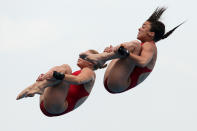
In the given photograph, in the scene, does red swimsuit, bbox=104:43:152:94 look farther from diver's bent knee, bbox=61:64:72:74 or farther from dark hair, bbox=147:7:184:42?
diver's bent knee, bbox=61:64:72:74

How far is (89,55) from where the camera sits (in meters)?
7.03

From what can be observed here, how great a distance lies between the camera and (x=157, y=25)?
7.30 meters

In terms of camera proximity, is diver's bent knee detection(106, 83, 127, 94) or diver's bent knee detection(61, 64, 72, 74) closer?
diver's bent knee detection(61, 64, 72, 74)

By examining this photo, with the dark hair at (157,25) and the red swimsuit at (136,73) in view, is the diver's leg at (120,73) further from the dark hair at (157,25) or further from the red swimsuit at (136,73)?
the dark hair at (157,25)

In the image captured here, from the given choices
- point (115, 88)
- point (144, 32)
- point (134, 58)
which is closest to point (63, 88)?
point (115, 88)

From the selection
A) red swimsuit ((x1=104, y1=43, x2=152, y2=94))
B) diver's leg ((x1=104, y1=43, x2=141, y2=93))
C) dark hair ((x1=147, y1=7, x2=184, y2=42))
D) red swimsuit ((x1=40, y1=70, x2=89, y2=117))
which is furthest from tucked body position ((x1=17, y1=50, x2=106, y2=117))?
dark hair ((x1=147, y1=7, x2=184, y2=42))

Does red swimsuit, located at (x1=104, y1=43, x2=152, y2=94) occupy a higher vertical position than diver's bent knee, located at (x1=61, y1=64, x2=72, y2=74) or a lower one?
lower

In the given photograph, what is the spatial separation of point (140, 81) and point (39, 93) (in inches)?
70.6

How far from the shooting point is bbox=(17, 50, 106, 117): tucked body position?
22.4 feet

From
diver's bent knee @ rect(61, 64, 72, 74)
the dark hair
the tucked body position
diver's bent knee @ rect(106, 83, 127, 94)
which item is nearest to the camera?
the tucked body position

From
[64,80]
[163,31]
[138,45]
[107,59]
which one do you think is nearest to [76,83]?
[64,80]

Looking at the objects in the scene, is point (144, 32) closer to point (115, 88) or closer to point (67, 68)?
point (115, 88)

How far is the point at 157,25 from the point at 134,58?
86 cm

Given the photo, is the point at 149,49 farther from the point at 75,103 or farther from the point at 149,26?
the point at 75,103
